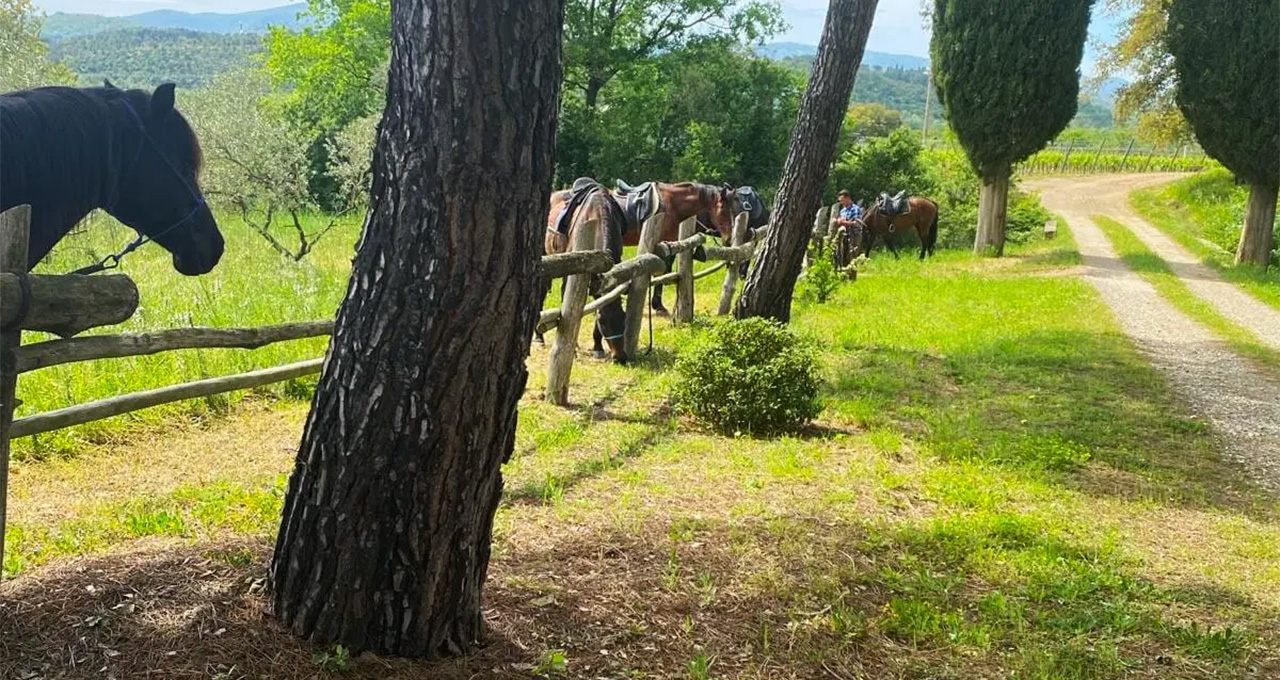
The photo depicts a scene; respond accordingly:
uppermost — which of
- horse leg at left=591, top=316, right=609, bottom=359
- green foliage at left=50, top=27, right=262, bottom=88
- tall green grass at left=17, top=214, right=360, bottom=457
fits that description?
green foliage at left=50, top=27, right=262, bottom=88

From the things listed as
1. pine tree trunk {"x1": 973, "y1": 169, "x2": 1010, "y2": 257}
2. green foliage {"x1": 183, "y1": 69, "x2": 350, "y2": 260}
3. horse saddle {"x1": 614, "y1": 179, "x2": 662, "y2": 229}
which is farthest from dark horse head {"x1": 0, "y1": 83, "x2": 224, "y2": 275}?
pine tree trunk {"x1": 973, "y1": 169, "x2": 1010, "y2": 257}

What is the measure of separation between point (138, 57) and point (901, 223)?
55.1 feet

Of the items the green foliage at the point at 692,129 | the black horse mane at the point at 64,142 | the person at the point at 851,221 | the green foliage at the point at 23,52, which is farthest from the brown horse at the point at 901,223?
the black horse mane at the point at 64,142

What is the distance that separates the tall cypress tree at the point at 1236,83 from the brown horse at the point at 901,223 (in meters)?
5.49

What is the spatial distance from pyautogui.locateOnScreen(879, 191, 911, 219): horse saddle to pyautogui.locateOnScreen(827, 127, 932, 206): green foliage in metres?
4.32

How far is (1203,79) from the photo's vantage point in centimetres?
1580

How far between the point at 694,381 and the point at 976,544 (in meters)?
2.56

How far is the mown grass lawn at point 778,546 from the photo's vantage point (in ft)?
8.84

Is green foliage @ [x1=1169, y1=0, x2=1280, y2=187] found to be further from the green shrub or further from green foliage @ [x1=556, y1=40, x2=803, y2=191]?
the green shrub

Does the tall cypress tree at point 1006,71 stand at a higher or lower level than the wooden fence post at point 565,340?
higher

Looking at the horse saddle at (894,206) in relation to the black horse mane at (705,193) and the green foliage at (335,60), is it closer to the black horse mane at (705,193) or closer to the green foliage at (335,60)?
the black horse mane at (705,193)

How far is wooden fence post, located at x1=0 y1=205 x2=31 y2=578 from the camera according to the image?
2.62 m

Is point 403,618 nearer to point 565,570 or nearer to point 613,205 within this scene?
point 565,570

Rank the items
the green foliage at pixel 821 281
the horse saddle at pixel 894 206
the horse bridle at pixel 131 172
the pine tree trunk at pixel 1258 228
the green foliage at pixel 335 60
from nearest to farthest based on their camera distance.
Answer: the horse bridle at pixel 131 172, the green foliage at pixel 821 281, the pine tree trunk at pixel 1258 228, the horse saddle at pixel 894 206, the green foliage at pixel 335 60
